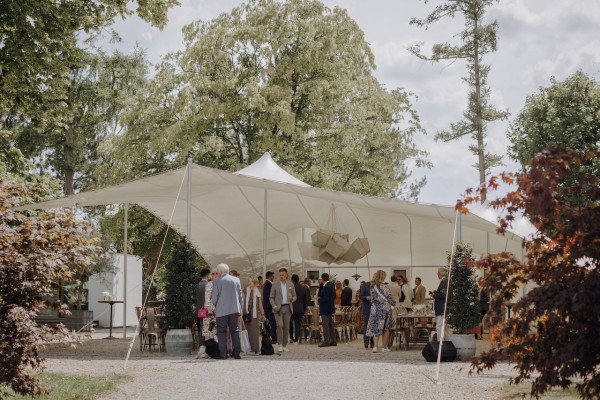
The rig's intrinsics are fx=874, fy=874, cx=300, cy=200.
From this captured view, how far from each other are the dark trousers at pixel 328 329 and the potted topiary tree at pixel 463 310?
138 inches

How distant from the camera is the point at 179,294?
49.2ft

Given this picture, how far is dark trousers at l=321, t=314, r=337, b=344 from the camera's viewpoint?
17.2 m

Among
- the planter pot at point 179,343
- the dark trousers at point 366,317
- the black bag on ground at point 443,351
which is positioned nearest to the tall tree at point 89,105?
the dark trousers at point 366,317

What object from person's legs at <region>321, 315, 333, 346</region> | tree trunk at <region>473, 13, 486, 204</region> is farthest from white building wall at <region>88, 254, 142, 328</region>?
tree trunk at <region>473, 13, 486, 204</region>

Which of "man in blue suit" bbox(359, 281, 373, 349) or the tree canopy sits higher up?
the tree canopy

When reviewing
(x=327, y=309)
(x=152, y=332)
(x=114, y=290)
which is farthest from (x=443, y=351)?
(x=114, y=290)

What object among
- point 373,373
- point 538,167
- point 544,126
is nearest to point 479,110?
point 544,126

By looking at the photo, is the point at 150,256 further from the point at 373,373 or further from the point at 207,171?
the point at 373,373

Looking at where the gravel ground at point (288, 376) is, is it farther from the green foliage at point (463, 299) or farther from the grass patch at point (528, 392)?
the green foliage at point (463, 299)

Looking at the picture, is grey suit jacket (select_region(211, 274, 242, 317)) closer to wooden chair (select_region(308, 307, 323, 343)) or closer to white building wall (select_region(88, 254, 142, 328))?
wooden chair (select_region(308, 307, 323, 343))

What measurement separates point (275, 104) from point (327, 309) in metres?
10.3

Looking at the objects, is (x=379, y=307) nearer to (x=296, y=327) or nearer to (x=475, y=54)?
(x=296, y=327)

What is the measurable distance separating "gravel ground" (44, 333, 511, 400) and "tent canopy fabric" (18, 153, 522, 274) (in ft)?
17.4

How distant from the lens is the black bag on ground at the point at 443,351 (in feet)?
43.8
